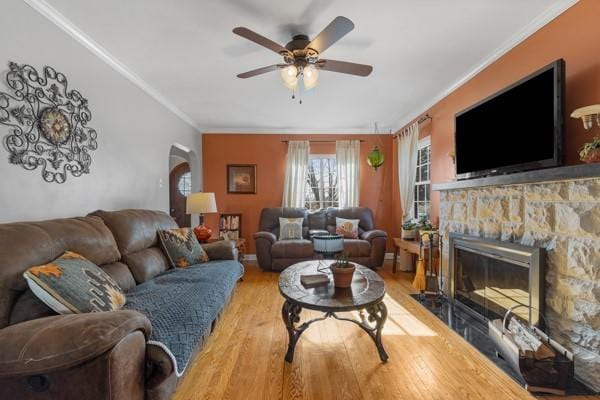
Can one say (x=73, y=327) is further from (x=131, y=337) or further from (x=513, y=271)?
(x=513, y=271)

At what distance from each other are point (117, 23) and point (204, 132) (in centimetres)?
305

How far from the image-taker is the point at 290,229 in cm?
448

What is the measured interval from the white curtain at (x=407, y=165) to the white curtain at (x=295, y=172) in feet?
5.40

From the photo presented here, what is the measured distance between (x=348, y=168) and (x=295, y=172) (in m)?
0.98

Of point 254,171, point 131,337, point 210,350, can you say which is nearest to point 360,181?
point 254,171

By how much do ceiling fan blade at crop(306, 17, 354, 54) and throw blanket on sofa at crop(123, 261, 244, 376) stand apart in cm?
192

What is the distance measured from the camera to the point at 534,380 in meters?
1.61

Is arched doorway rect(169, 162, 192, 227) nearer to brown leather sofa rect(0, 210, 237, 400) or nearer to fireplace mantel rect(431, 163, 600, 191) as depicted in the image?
brown leather sofa rect(0, 210, 237, 400)

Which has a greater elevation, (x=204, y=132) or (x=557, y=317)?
(x=204, y=132)

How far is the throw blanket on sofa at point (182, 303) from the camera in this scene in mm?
1367

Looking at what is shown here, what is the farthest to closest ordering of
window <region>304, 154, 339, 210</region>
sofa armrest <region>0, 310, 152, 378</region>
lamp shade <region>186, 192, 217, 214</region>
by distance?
1. window <region>304, 154, 339, 210</region>
2. lamp shade <region>186, 192, 217, 214</region>
3. sofa armrest <region>0, 310, 152, 378</region>

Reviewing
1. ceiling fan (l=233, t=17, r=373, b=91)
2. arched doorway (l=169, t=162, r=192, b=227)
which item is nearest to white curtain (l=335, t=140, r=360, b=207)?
ceiling fan (l=233, t=17, r=373, b=91)

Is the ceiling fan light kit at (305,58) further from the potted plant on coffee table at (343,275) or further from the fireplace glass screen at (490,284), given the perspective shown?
the fireplace glass screen at (490,284)

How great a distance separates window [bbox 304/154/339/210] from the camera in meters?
5.23
